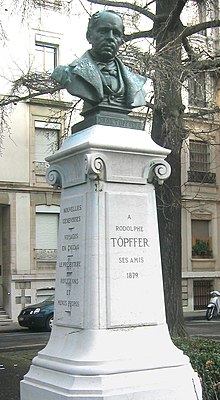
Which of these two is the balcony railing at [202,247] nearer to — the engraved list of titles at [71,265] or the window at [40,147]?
the window at [40,147]

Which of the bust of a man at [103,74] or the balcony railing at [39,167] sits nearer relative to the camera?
the bust of a man at [103,74]

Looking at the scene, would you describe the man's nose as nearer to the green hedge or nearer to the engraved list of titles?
the engraved list of titles

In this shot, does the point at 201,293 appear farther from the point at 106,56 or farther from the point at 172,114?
the point at 106,56

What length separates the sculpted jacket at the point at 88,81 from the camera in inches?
270

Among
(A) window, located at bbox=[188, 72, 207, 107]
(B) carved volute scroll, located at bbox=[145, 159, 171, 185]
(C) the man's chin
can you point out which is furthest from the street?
(C) the man's chin

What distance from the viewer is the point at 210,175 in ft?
105

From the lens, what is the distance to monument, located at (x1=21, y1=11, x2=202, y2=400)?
20.1ft

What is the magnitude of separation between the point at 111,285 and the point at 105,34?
2655mm

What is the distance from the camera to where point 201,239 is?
3172 centimetres

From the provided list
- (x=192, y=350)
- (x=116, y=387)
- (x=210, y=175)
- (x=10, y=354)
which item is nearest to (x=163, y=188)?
(x=10, y=354)

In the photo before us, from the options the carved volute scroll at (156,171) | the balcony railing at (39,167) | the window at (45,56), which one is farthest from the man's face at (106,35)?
the window at (45,56)

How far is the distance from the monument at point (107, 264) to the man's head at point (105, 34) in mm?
11

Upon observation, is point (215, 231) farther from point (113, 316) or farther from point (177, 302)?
point (113, 316)

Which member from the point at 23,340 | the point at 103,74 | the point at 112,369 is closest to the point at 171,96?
the point at 103,74
